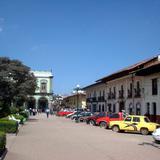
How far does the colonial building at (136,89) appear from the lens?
39.0 m

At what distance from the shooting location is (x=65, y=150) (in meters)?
16.4

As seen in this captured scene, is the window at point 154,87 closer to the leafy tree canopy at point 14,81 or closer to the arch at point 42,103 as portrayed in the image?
the leafy tree canopy at point 14,81

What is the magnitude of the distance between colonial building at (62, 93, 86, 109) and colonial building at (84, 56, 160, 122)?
3467 cm

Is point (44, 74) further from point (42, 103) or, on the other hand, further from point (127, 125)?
point (127, 125)

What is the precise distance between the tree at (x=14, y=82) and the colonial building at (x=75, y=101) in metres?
42.6

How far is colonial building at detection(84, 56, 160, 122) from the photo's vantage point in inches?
1534

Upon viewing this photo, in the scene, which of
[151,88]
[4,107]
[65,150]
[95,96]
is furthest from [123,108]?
[65,150]

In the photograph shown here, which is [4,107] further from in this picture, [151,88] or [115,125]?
[115,125]

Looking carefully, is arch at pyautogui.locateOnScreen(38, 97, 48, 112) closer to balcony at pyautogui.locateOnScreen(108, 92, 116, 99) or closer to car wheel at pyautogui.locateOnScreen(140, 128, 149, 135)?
balcony at pyautogui.locateOnScreen(108, 92, 116, 99)

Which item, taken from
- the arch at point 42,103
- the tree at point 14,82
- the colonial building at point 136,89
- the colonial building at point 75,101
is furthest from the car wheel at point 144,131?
the arch at point 42,103

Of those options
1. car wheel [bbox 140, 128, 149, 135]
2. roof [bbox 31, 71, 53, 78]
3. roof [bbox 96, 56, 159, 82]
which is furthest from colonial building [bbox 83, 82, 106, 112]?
car wheel [bbox 140, 128, 149, 135]

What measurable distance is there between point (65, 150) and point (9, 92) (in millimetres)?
32226

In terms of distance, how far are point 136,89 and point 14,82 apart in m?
14.5

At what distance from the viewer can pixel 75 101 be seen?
107 meters
